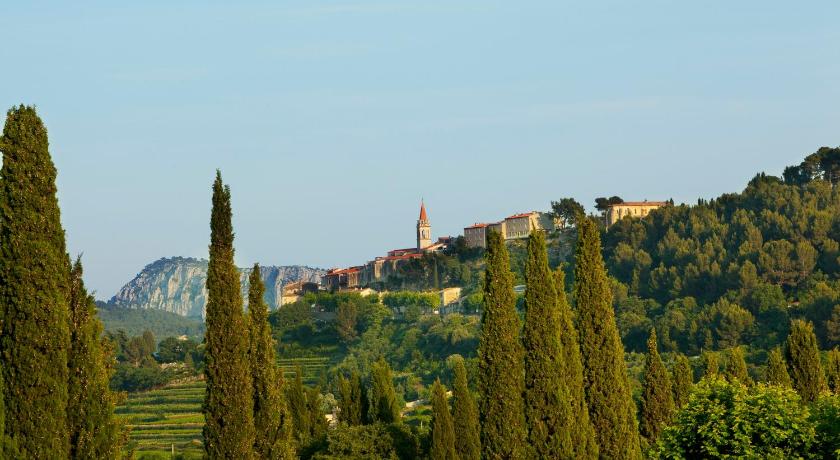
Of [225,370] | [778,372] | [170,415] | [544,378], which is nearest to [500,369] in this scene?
[544,378]

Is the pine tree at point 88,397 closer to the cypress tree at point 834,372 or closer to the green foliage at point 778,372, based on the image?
the green foliage at point 778,372

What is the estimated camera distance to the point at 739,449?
28375mm

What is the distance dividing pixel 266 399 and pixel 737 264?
81.0 meters

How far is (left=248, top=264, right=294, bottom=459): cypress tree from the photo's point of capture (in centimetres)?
2817

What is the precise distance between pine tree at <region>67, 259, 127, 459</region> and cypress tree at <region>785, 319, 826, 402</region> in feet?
80.1

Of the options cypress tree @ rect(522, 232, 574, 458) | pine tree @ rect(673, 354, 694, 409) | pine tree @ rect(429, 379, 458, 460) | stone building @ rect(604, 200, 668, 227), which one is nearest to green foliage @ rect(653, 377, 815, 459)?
cypress tree @ rect(522, 232, 574, 458)

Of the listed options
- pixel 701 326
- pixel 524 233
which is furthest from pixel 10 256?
pixel 524 233

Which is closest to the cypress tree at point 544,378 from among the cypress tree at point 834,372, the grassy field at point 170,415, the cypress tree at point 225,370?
the cypress tree at point 225,370

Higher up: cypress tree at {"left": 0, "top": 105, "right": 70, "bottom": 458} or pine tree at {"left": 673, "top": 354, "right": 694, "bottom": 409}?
cypress tree at {"left": 0, "top": 105, "right": 70, "bottom": 458}

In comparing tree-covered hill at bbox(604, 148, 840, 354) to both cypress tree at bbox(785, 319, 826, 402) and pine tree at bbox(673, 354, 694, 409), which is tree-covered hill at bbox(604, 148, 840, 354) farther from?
cypress tree at bbox(785, 319, 826, 402)

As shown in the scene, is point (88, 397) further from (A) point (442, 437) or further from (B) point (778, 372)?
(B) point (778, 372)

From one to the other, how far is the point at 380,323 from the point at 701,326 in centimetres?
4095

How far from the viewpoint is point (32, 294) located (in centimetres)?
2059

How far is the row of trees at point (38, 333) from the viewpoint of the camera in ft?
66.5
